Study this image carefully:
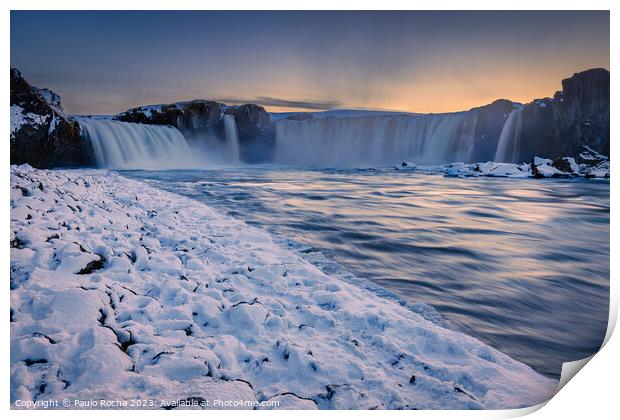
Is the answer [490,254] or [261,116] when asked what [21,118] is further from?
[490,254]

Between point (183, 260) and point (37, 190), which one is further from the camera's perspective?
point (37, 190)

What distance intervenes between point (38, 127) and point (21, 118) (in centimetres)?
53

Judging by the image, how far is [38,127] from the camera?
3758 millimetres

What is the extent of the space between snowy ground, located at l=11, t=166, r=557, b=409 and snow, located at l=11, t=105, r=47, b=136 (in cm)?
64

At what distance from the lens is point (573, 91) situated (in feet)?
10.1

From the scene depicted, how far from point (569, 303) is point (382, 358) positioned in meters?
1.93

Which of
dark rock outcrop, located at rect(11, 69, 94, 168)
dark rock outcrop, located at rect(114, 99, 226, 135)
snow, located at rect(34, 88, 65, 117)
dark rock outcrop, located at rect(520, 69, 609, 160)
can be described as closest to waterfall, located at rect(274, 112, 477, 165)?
dark rock outcrop, located at rect(114, 99, 226, 135)

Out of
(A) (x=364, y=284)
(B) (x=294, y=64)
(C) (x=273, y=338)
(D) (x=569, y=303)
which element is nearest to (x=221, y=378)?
(C) (x=273, y=338)

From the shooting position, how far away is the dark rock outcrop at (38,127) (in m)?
2.80

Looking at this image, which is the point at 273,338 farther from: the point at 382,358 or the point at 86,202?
the point at 86,202

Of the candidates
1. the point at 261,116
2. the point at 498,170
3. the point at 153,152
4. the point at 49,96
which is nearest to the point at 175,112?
the point at 261,116

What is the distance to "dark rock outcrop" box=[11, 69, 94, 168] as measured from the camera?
2799 millimetres

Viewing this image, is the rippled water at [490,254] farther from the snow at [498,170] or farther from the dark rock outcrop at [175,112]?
the snow at [498,170]

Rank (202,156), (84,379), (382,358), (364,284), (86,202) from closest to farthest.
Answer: (84,379) < (382,358) < (364,284) < (86,202) < (202,156)
